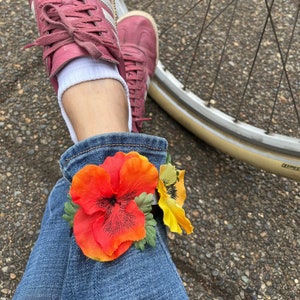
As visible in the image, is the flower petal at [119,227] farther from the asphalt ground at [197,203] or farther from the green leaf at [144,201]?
the asphalt ground at [197,203]

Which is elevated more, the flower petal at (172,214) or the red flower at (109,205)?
the red flower at (109,205)

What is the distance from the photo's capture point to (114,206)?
659mm

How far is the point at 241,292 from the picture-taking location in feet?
3.00

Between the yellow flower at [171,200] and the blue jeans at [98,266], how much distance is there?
25 mm

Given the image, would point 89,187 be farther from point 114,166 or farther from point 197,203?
point 197,203

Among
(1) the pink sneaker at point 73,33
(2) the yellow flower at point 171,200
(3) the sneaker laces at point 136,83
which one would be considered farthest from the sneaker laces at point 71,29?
(2) the yellow flower at point 171,200

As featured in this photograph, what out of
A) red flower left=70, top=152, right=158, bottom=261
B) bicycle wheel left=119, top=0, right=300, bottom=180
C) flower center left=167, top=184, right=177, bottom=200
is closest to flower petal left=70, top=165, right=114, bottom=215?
red flower left=70, top=152, right=158, bottom=261

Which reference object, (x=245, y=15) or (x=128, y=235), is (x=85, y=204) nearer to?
(x=128, y=235)

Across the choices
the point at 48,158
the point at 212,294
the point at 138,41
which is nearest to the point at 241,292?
the point at 212,294

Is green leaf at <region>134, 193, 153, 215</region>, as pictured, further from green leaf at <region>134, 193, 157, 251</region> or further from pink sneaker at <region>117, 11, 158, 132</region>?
pink sneaker at <region>117, 11, 158, 132</region>

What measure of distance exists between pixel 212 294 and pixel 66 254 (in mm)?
311

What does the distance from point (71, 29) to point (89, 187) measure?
0.37 metres

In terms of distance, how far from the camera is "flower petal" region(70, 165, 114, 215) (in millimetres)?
634

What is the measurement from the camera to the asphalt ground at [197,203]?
93cm
